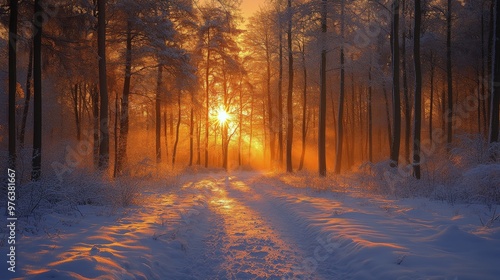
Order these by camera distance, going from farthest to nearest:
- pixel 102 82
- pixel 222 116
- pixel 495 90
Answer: pixel 222 116 < pixel 102 82 < pixel 495 90

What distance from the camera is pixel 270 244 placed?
560 centimetres

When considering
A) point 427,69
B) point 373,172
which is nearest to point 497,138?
point 373,172

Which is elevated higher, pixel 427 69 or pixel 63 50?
pixel 427 69

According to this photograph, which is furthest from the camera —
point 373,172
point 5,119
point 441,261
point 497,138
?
point 5,119

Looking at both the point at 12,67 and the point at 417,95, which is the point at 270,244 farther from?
the point at 12,67

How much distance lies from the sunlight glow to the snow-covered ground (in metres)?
23.2

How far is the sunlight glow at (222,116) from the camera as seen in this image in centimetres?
3074

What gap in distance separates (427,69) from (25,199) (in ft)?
89.4

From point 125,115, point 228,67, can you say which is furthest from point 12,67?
point 228,67

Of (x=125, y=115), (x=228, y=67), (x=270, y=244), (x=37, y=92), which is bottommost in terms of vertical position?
(x=270, y=244)

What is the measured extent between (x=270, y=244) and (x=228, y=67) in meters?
A: 22.7

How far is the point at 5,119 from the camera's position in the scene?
22.7m

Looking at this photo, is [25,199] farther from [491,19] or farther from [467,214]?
[491,19]

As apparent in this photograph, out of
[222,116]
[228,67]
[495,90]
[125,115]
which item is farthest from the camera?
[222,116]
